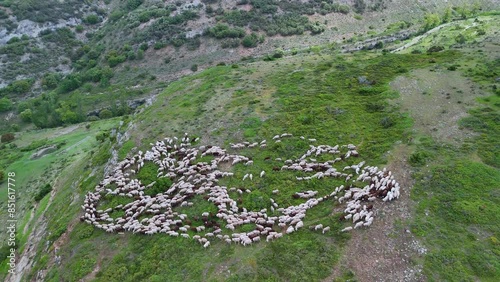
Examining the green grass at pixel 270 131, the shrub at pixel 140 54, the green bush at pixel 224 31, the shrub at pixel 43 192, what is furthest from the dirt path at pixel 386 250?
the shrub at pixel 140 54

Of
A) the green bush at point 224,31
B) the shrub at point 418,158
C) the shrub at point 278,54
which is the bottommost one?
the shrub at point 278,54

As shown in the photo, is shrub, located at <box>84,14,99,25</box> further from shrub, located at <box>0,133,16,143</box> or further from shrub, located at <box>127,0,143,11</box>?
shrub, located at <box>0,133,16,143</box>

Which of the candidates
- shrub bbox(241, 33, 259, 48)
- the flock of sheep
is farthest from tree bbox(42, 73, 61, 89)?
the flock of sheep

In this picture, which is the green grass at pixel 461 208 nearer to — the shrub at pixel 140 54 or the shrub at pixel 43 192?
the shrub at pixel 43 192

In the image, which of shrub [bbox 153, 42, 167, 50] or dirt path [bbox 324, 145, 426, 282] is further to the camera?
shrub [bbox 153, 42, 167, 50]

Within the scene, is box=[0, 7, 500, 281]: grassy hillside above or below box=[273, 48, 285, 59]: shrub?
above

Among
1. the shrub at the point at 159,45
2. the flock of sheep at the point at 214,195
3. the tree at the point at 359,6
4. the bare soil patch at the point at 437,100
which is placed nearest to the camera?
the flock of sheep at the point at 214,195
